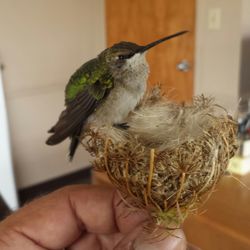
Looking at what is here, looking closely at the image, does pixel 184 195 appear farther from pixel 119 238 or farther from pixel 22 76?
pixel 22 76

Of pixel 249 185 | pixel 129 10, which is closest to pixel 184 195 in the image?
pixel 249 185

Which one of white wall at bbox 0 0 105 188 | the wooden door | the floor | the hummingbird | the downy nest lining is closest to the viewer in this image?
the downy nest lining

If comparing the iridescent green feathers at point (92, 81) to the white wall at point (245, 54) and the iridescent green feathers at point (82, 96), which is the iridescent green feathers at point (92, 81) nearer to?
the iridescent green feathers at point (82, 96)

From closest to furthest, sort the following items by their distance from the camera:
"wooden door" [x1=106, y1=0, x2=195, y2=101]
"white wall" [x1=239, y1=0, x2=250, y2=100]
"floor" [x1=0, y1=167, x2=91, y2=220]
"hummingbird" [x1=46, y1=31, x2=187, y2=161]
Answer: "hummingbird" [x1=46, y1=31, x2=187, y2=161] → "white wall" [x1=239, y1=0, x2=250, y2=100] → "wooden door" [x1=106, y1=0, x2=195, y2=101] → "floor" [x1=0, y1=167, x2=91, y2=220]

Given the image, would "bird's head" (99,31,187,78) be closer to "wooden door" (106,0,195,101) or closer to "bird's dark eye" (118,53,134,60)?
"bird's dark eye" (118,53,134,60)

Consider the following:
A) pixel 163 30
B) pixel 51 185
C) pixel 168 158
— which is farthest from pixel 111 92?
pixel 51 185

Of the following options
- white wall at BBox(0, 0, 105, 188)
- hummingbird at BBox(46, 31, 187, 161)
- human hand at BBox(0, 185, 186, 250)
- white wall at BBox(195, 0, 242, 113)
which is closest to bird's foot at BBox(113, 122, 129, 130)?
hummingbird at BBox(46, 31, 187, 161)
